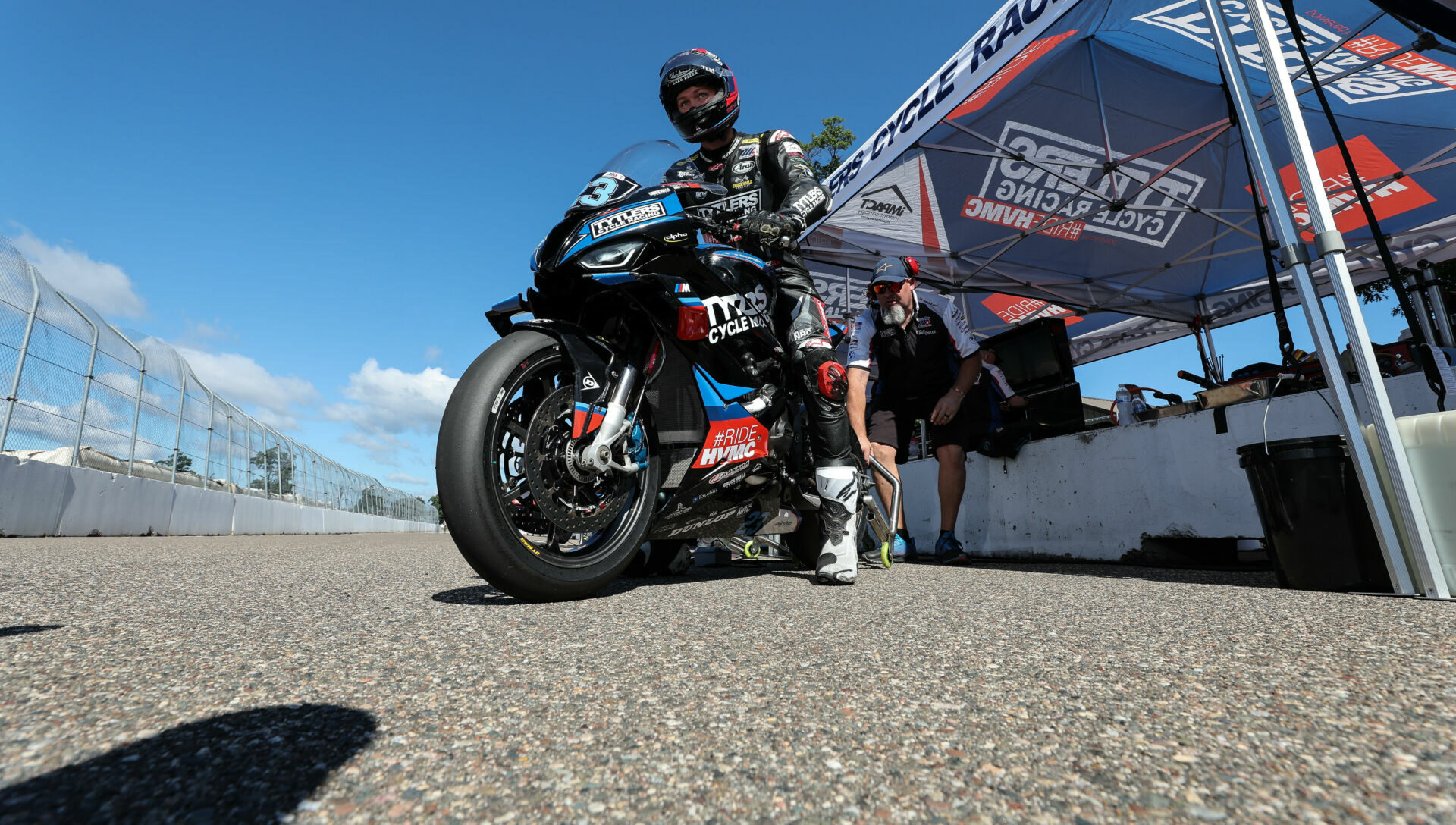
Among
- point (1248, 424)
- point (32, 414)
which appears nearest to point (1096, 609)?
point (1248, 424)

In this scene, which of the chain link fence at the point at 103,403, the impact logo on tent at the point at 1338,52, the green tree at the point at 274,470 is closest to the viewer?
the impact logo on tent at the point at 1338,52

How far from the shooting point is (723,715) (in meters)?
0.95

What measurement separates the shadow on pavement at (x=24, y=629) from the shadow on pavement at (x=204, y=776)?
0.89 metres

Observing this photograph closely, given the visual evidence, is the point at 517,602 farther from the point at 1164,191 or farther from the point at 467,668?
the point at 1164,191

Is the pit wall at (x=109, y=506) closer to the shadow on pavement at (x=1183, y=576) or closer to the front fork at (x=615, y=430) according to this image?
the front fork at (x=615, y=430)

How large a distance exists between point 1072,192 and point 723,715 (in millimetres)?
7893

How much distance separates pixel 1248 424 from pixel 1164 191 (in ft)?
16.3

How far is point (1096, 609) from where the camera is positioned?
1.83 m

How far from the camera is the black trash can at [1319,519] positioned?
2221 mm

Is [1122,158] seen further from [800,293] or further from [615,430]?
[615,430]

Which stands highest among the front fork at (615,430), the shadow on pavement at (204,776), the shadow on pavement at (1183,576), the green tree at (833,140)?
the green tree at (833,140)

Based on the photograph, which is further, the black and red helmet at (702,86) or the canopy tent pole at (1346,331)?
the black and red helmet at (702,86)

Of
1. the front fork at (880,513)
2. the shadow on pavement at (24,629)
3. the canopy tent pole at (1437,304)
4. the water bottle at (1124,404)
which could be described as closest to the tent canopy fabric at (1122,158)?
the canopy tent pole at (1437,304)

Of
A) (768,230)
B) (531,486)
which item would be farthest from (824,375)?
(531,486)
